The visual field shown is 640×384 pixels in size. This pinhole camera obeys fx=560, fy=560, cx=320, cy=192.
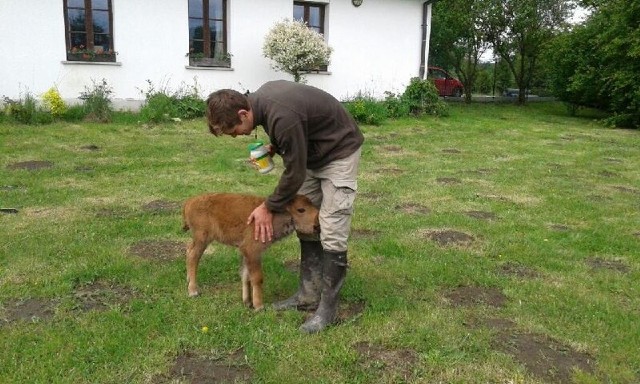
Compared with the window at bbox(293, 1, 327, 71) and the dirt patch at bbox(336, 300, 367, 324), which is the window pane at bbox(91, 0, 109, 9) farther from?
the dirt patch at bbox(336, 300, 367, 324)

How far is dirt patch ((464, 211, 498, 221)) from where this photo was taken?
676 cm

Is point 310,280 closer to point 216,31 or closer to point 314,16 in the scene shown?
point 216,31

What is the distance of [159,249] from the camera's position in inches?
208

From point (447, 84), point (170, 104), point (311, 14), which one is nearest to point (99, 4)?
point (170, 104)

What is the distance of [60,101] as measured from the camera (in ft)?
40.8

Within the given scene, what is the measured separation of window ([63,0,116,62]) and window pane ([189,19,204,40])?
2.02 meters

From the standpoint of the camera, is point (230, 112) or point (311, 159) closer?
point (230, 112)

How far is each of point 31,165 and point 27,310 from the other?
5.40 metres

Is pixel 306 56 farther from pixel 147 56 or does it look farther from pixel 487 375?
pixel 487 375

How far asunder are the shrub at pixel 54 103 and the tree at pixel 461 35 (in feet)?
57.2

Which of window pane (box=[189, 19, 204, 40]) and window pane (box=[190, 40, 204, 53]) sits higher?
window pane (box=[189, 19, 204, 40])

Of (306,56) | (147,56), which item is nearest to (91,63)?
(147,56)

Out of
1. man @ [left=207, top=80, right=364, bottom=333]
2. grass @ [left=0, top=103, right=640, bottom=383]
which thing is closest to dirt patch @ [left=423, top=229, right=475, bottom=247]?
grass @ [left=0, top=103, right=640, bottom=383]

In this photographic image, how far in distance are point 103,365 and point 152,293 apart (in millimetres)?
1043
